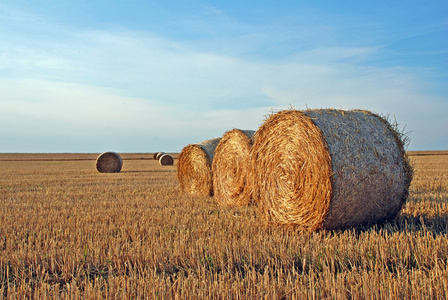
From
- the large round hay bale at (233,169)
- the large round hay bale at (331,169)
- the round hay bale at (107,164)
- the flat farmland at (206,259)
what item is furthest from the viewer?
the round hay bale at (107,164)

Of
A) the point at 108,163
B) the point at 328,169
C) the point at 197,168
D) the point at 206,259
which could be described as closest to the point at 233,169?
the point at 197,168

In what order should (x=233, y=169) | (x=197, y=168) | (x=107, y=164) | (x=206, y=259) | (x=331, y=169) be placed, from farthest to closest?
(x=107, y=164) < (x=197, y=168) < (x=233, y=169) < (x=331, y=169) < (x=206, y=259)

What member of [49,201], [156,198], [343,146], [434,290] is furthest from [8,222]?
[434,290]

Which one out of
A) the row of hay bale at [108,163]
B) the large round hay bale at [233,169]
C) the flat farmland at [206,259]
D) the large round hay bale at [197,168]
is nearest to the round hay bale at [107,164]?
the row of hay bale at [108,163]

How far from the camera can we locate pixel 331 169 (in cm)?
490

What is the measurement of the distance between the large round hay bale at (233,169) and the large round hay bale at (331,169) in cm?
170

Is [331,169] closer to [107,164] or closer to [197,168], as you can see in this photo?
[197,168]

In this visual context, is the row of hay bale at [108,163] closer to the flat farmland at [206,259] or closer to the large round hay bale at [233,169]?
the large round hay bale at [233,169]

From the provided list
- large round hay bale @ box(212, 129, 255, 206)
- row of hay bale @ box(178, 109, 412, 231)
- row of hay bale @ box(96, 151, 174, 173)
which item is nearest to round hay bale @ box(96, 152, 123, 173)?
row of hay bale @ box(96, 151, 174, 173)

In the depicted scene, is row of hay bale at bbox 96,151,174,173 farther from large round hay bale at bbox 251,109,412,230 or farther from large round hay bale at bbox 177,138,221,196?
large round hay bale at bbox 251,109,412,230

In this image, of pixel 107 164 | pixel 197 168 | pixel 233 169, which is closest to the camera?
pixel 233 169

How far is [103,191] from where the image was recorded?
10.4 meters

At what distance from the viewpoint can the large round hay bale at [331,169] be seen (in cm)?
498

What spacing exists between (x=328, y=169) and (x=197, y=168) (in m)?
5.48
